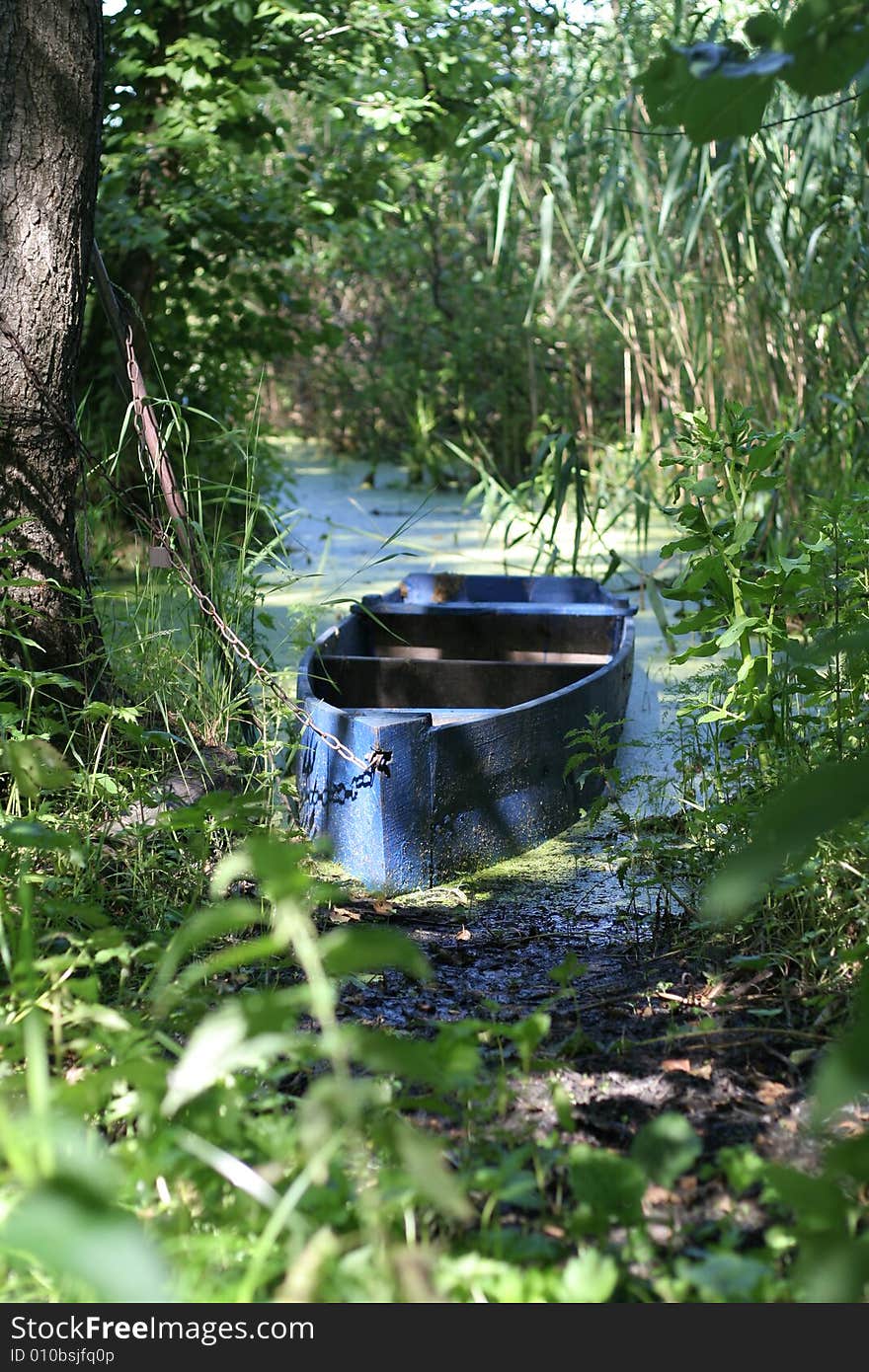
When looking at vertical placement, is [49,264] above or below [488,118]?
below

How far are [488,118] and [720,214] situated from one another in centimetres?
141

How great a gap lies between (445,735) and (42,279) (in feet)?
3.86

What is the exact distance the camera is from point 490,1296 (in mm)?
1193

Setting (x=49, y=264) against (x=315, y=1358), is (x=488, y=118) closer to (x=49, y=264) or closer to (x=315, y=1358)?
(x=49, y=264)

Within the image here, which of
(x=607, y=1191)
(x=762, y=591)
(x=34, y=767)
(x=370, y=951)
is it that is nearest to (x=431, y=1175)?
(x=370, y=951)

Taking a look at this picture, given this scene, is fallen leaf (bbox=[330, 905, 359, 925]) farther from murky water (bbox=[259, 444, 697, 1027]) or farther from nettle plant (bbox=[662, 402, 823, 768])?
nettle plant (bbox=[662, 402, 823, 768])

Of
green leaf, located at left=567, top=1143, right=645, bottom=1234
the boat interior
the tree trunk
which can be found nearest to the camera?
green leaf, located at left=567, top=1143, right=645, bottom=1234

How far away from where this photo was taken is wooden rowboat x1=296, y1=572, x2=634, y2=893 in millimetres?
2693

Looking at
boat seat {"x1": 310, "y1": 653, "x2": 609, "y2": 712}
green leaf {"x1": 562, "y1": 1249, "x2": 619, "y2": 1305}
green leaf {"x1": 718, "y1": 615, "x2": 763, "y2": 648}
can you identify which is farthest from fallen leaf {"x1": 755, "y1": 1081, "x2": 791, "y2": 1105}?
boat seat {"x1": 310, "y1": 653, "x2": 609, "y2": 712}

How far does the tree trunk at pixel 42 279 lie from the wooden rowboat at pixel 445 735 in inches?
21.8

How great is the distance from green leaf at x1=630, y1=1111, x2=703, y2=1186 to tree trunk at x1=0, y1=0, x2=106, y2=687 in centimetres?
159

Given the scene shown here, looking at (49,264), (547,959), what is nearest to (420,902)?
(547,959)

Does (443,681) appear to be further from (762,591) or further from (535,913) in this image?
(762,591)

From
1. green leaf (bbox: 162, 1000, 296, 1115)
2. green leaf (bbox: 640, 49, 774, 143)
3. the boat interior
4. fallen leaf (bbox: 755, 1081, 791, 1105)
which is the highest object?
green leaf (bbox: 640, 49, 774, 143)
